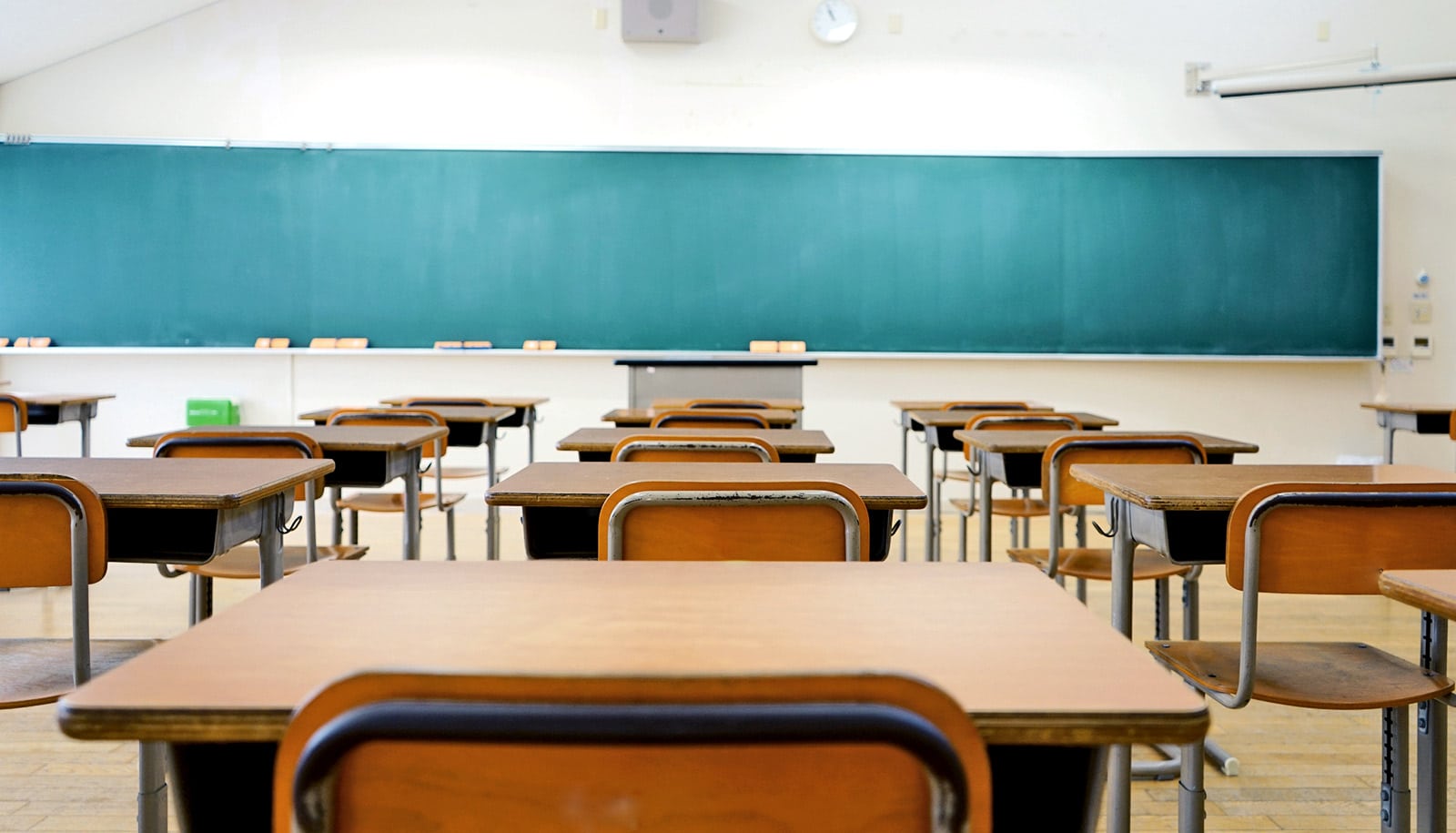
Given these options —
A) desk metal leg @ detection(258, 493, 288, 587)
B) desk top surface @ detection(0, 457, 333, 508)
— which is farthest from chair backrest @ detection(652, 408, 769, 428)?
desk metal leg @ detection(258, 493, 288, 587)

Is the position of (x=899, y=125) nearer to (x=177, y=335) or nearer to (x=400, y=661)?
(x=177, y=335)

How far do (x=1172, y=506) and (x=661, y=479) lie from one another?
95 centimetres

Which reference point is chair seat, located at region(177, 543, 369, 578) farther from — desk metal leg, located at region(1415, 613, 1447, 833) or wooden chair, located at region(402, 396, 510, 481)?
desk metal leg, located at region(1415, 613, 1447, 833)

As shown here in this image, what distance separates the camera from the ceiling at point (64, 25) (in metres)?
5.83

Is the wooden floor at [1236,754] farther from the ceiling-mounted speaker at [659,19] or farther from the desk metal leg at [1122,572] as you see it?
the ceiling-mounted speaker at [659,19]

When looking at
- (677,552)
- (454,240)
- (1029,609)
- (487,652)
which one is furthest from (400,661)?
(454,240)

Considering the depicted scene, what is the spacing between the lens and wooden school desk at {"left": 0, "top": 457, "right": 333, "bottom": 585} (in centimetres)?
185

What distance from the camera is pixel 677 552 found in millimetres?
1645

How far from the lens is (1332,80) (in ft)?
19.9

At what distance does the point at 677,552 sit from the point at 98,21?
6.36 metres

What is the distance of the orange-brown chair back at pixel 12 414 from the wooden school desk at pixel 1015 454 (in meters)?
3.99

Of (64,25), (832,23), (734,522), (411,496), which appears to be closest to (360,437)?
(411,496)

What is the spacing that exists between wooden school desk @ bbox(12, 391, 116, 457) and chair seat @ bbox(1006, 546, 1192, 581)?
4.22 m

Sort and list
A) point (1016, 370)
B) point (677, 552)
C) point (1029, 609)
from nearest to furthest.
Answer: point (1029, 609) < point (677, 552) < point (1016, 370)
